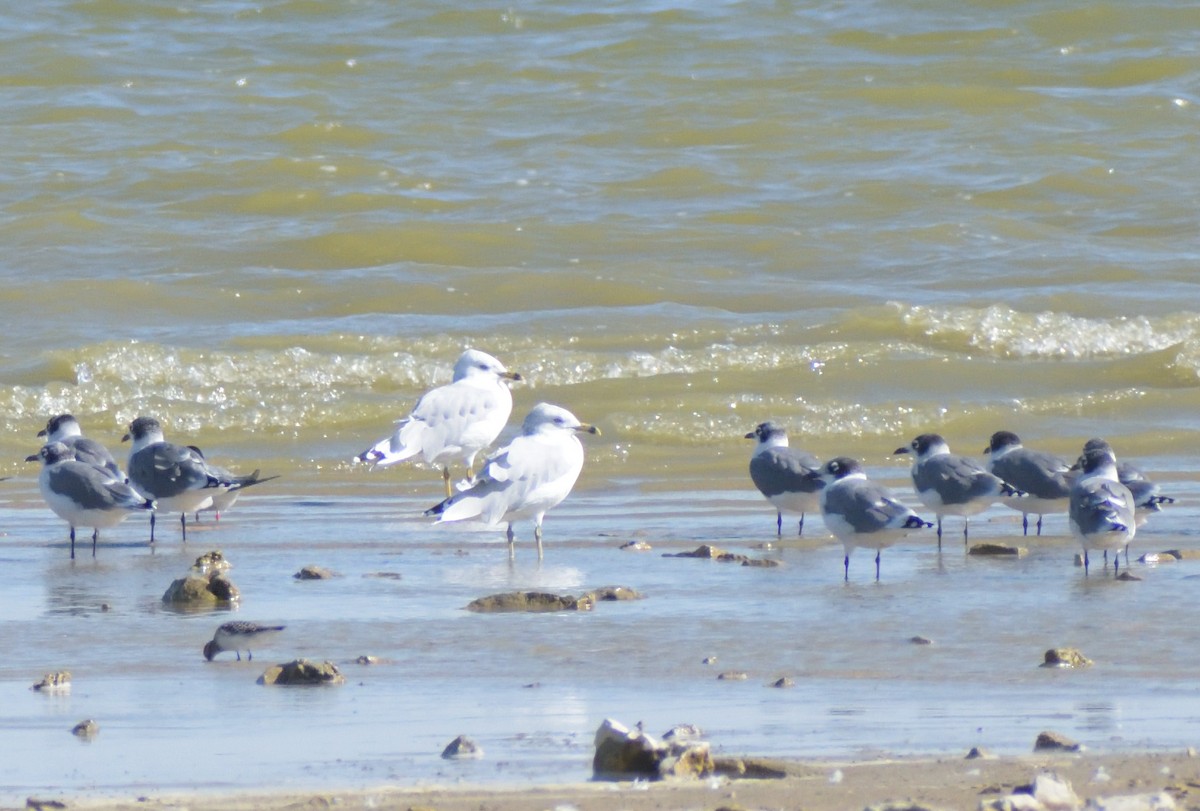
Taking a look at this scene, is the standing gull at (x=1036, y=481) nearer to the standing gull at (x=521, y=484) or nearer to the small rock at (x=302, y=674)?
the standing gull at (x=521, y=484)

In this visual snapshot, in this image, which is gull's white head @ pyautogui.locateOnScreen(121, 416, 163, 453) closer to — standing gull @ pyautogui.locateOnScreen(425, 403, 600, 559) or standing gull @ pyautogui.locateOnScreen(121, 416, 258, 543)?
standing gull @ pyautogui.locateOnScreen(121, 416, 258, 543)

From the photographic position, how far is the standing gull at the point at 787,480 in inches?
283

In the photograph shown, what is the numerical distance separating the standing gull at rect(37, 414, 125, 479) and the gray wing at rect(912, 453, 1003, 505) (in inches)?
122

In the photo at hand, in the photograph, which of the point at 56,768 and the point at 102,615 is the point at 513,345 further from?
the point at 56,768

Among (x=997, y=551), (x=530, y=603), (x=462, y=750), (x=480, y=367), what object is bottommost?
(x=997, y=551)

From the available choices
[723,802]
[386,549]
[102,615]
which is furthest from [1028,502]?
[723,802]

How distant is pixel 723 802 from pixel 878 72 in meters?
17.6

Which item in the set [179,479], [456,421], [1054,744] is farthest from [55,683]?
[456,421]

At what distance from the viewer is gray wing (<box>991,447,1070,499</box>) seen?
23.1 feet

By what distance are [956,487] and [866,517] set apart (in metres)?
0.87

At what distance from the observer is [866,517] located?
6199 millimetres

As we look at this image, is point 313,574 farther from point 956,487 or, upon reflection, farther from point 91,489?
point 956,487

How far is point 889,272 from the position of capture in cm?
1473

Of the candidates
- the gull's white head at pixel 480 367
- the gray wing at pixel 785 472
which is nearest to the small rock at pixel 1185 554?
the gray wing at pixel 785 472
